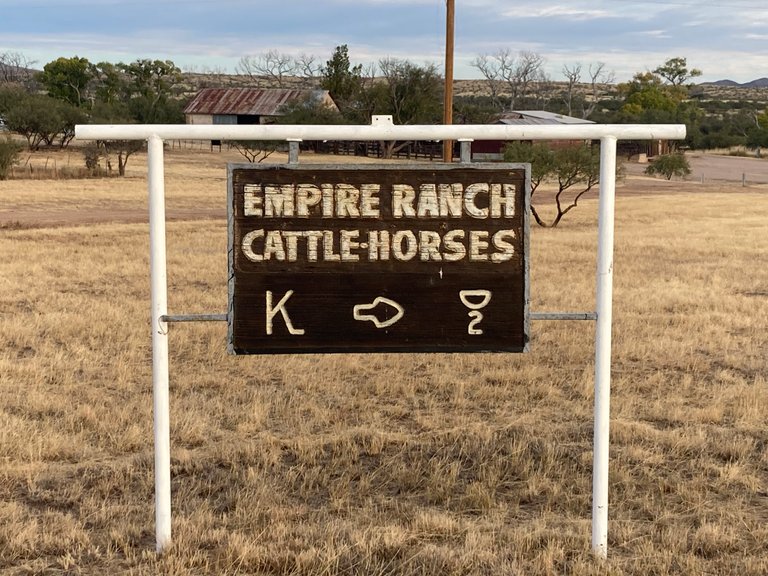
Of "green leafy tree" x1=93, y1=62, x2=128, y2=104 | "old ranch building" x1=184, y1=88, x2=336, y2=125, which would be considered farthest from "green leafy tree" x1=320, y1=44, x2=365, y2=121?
"green leafy tree" x1=93, y1=62, x2=128, y2=104

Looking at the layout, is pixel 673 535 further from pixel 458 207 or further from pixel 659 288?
pixel 659 288

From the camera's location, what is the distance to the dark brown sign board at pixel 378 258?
3.99 metres

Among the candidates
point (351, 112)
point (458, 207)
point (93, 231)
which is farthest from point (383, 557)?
point (351, 112)

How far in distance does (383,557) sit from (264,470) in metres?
1.44

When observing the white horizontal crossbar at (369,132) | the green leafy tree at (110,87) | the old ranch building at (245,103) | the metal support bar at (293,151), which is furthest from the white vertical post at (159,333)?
the green leafy tree at (110,87)

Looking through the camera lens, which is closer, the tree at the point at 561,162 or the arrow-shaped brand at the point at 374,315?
the arrow-shaped brand at the point at 374,315

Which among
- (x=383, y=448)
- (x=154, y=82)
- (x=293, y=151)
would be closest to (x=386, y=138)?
→ (x=293, y=151)

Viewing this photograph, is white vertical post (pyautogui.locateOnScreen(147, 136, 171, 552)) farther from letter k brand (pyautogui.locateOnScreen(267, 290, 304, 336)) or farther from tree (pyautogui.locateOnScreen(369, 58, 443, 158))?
tree (pyautogui.locateOnScreen(369, 58, 443, 158))

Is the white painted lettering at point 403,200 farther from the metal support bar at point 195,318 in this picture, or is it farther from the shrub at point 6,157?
the shrub at point 6,157

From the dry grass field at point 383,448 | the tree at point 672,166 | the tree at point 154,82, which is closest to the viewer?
the dry grass field at point 383,448

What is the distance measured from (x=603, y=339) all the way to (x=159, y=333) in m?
1.98

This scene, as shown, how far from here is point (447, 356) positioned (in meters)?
9.21

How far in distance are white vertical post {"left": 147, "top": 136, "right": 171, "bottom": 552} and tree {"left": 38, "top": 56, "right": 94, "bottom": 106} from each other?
90440 millimetres

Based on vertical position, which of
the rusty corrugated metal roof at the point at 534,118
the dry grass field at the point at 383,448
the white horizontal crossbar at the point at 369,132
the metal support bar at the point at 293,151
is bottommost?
the dry grass field at the point at 383,448
